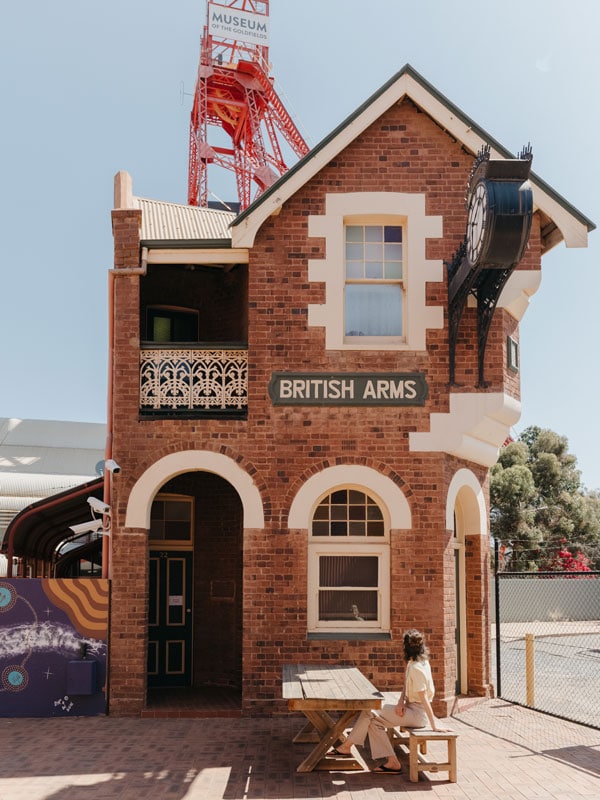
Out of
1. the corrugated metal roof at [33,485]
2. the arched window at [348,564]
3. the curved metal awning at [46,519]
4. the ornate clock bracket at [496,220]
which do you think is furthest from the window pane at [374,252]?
the corrugated metal roof at [33,485]

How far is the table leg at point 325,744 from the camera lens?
8500 mm

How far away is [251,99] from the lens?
32531 mm

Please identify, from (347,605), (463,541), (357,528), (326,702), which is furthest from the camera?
(463,541)

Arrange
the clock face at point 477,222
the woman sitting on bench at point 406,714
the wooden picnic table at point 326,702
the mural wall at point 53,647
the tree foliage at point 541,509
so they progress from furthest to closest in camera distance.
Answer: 1. the tree foliage at point 541,509
2. the mural wall at point 53,647
3. the clock face at point 477,222
4. the woman sitting on bench at point 406,714
5. the wooden picnic table at point 326,702

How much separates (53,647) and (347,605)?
12.8 feet

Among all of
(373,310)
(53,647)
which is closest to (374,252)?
Answer: (373,310)

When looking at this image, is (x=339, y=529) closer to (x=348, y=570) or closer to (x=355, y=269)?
(x=348, y=570)

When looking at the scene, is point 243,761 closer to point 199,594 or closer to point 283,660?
point 283,660

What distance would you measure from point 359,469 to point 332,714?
10.2 ft

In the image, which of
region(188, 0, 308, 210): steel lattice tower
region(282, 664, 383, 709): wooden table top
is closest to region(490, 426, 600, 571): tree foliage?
region(188, 0, 308, 210): steel lattice tower

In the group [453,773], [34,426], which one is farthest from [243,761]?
[34,426]

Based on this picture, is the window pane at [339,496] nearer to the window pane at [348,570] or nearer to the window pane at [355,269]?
the window pane at [348,570]

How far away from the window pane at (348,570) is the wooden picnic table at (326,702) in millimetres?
1944

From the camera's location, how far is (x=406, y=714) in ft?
28.0
